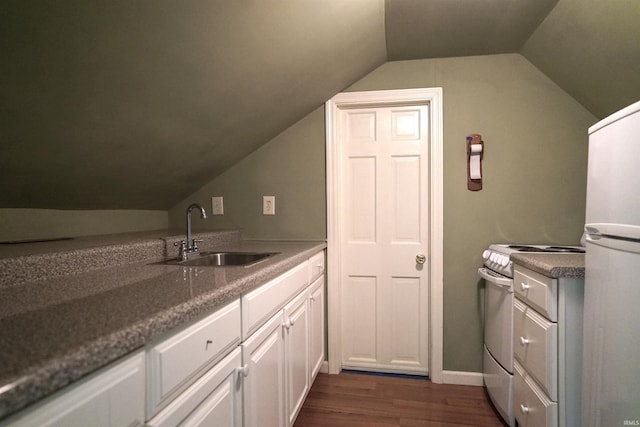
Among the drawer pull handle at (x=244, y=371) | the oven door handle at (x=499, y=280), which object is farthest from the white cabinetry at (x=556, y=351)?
the drawer pull handle at (x=244, y=371)

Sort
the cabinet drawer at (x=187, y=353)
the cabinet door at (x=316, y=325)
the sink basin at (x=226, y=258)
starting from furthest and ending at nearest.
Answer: the cabinet door at (x=316, y=325) < the sink basin at (x=226, y=258) < the cabinet drawer at (x=187, y=353)

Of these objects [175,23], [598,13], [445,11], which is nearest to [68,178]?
[175,23]

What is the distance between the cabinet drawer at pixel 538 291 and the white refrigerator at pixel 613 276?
0.43ft

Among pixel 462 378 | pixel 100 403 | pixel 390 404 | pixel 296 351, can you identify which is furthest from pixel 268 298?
pixel 462 378

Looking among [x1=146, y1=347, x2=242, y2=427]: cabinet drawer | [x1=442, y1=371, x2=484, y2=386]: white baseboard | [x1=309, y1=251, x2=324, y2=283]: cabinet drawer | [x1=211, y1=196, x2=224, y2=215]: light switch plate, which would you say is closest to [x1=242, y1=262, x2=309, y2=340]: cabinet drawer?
[x1=146, y1=347, x2=242, y2=427]: cabinet drawer

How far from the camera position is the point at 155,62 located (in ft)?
3.52

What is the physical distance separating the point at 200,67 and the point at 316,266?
4.22 ft

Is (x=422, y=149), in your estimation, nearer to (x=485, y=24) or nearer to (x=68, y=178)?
(x=485, y=24)

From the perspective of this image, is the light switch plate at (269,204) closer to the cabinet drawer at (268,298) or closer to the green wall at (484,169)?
the green wall at (484,169)

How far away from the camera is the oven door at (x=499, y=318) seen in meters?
1.66

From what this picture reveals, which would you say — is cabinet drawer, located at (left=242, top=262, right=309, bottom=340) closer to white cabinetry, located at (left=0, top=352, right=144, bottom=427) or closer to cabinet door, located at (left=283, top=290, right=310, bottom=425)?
cabinet door, located at (left=283, top=290, right=310, bottom=425)

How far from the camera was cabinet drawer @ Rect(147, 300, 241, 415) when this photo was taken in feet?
2.11

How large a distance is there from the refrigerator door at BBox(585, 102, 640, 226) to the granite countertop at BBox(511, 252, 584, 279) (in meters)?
0.22

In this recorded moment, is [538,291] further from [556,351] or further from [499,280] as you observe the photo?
[499,280]
